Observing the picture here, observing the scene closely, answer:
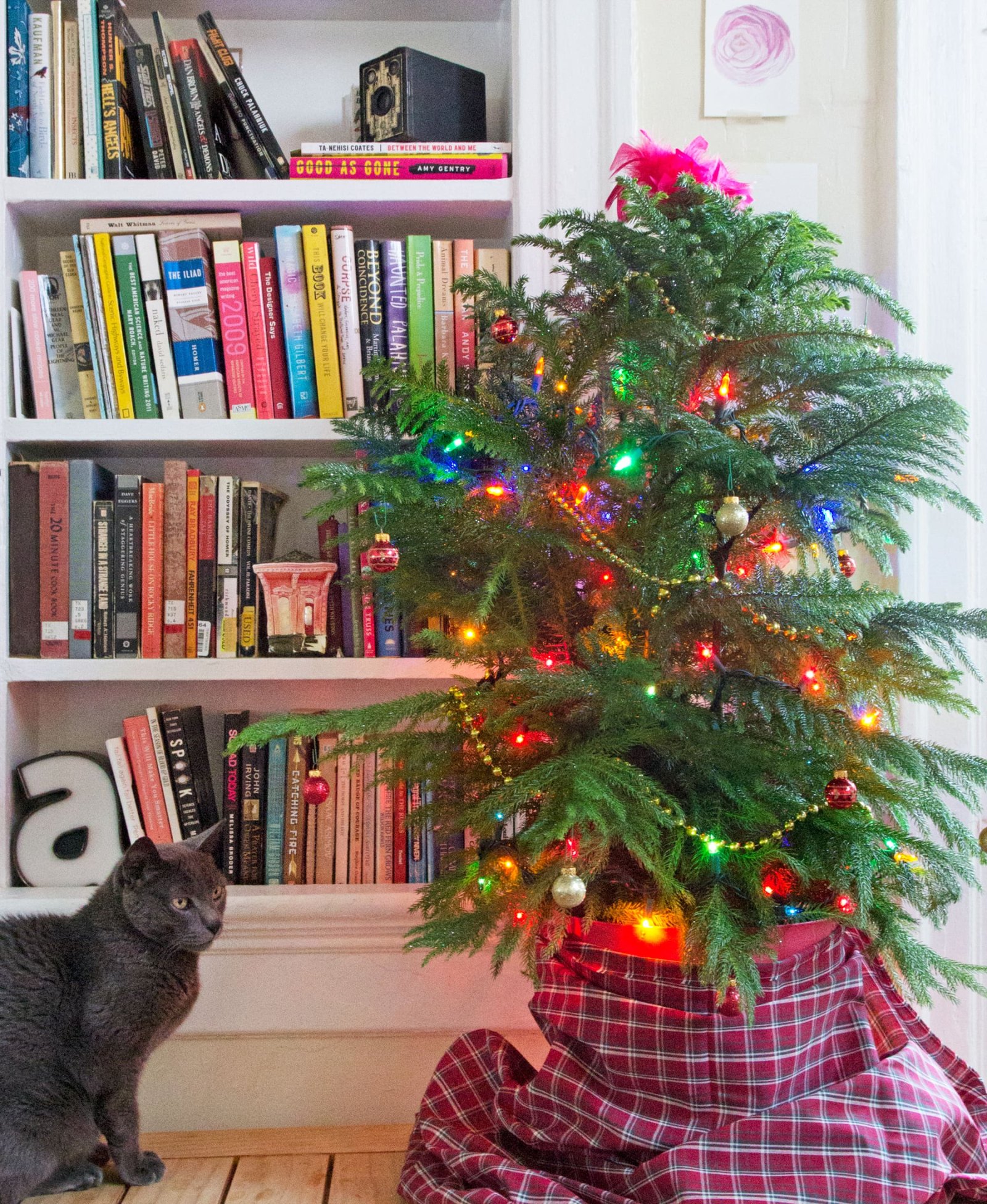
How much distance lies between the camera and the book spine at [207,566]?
1.43 m

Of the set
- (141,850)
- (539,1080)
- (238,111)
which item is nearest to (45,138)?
(238,111)

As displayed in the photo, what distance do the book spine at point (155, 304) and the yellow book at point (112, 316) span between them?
0.13ft

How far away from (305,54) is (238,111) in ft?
0.83

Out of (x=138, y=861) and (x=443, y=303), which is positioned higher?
(x=443, y=303)

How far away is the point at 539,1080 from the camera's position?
1013mm

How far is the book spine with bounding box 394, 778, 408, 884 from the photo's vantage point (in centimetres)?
144

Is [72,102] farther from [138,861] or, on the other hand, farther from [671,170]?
[138,861]

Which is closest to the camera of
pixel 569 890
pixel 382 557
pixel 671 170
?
pixel 569 890

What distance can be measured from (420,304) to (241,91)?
1.34 feet

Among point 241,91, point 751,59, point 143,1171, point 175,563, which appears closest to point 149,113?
point 241,91

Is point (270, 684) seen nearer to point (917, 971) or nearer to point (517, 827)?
point (517, 827)

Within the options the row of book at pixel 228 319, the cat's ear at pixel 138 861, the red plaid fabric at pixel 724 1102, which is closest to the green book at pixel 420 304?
the row of book at pixel 228 319

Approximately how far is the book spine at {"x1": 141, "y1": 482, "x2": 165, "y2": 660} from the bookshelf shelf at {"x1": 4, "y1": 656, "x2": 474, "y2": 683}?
0.12ft

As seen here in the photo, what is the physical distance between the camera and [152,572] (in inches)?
55.9
